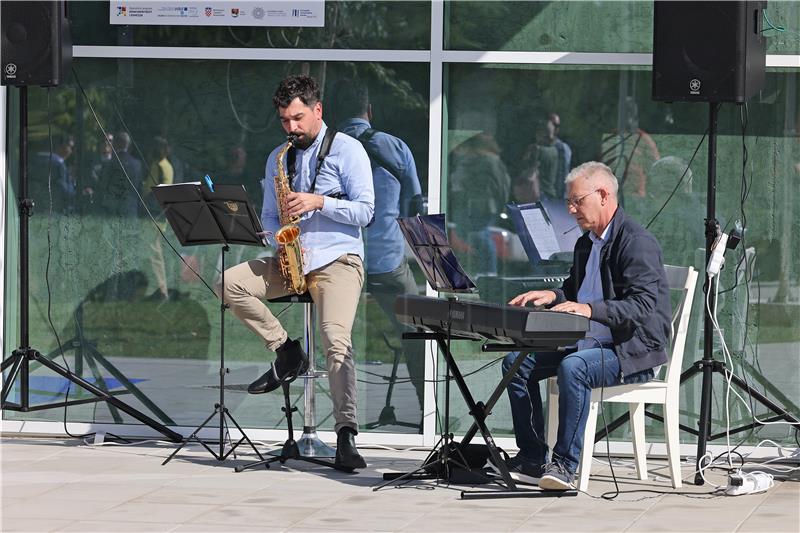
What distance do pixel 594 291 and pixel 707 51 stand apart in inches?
48.7

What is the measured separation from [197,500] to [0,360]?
2.35 metres

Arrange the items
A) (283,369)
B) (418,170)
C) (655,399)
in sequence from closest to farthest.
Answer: (655,399)
(283,369)
(418,170)

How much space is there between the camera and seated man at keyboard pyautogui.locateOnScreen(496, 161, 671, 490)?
5484mm

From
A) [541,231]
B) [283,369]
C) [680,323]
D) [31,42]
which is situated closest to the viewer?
[680,323]

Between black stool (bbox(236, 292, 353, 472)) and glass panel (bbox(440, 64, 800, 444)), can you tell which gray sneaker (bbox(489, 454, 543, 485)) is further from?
glass panel (bbox(440, 64, 800, 444))

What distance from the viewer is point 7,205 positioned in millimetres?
7289

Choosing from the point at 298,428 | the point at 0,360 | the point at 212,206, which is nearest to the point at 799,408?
the point at 298,428

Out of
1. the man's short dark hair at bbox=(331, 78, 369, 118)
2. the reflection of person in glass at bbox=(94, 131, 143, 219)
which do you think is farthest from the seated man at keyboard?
the reflection of person in glass at bbox=(94, 131, 143, 219)

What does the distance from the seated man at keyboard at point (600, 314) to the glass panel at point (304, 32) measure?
168cm

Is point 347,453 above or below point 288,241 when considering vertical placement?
below

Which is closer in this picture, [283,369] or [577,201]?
[577,201]

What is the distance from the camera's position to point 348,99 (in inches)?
278

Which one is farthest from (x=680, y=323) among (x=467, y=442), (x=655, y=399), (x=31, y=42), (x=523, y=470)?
(x=31, y=42)

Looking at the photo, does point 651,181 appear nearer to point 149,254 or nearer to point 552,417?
point 552,417
